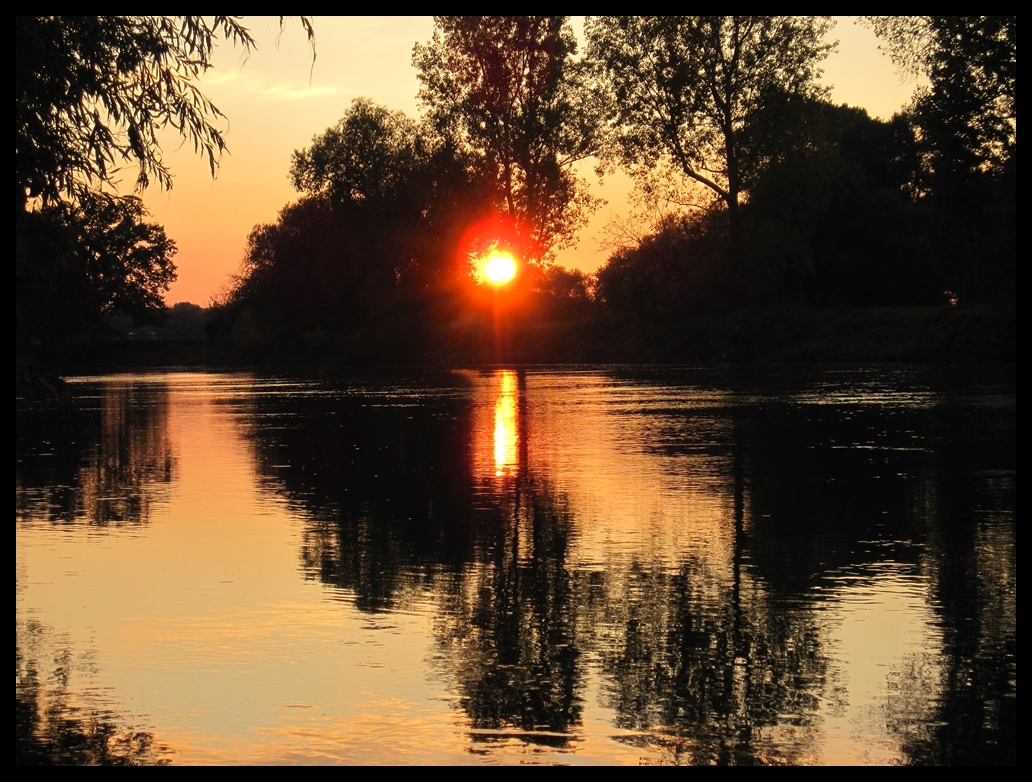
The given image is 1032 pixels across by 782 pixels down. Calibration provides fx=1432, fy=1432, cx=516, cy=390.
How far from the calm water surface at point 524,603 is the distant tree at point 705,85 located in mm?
42231

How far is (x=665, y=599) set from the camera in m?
9.47

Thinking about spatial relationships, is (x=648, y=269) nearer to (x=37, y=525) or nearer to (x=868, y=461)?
(x=868, y=461)

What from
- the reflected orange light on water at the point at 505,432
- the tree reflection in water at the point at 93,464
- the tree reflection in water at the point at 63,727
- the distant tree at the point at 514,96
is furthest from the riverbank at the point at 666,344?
the tree reflection in water at the point at 63,727

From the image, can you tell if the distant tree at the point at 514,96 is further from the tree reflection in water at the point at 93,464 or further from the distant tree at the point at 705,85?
the tree reflection in water at the point at 93,464

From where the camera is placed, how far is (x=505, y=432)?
Answer: 25.0 m

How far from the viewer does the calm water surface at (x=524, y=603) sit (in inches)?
259

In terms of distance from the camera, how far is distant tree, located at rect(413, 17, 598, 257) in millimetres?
67938

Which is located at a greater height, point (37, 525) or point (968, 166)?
point (968, 166)

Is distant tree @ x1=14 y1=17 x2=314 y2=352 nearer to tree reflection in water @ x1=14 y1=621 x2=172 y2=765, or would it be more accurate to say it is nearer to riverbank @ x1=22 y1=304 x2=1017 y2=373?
tree reflection in water @ x1=14 y1=621 x2=172 y2=765

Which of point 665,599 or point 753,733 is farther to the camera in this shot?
point 665,599

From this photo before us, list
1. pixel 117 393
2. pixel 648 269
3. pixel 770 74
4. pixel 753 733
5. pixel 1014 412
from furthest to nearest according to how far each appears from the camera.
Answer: pixel 648 269 < pixel 770 74 < pixel 117 393 < pixel 1014 412 < pixel 753 733

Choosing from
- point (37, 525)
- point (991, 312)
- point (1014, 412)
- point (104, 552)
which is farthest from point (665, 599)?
point (991, 312)

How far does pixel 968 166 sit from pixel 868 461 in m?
26.3
